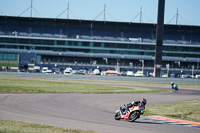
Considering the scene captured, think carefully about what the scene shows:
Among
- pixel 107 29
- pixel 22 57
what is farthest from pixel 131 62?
pixel 22 57

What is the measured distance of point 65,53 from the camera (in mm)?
97250

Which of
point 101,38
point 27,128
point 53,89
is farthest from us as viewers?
point 101,38

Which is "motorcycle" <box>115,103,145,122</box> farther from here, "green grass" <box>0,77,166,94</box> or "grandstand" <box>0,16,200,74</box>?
"grandstand" <box>0,16,200,74</box>

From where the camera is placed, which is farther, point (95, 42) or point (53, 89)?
point (95, 42)

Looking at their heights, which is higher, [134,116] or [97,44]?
[97,44]

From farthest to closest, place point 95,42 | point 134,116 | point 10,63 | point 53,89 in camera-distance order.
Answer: point 95,42 → point 10,63 → point 53,89 → point 134,116

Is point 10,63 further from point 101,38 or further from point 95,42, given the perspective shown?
point 101,38

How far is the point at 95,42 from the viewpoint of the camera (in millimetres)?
97750

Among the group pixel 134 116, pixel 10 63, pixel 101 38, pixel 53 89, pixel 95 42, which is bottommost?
pixel 53 89

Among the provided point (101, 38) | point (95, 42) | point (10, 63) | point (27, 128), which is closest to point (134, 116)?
point (27, 128)

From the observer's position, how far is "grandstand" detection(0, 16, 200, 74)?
9675 centimetres

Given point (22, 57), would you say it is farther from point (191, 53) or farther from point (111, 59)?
point (191, 53)

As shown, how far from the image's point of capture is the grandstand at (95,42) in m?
96.8

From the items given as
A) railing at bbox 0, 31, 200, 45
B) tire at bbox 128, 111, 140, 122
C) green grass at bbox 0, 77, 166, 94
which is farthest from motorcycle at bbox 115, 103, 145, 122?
railing at bbox 0, 31, 200, 45
